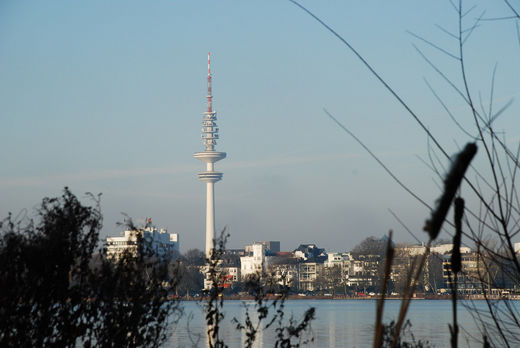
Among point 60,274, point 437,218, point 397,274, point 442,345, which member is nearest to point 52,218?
point 60,274

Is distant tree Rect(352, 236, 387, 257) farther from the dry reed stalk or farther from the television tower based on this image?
the dry reed stalk

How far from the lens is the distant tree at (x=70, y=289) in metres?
7.44

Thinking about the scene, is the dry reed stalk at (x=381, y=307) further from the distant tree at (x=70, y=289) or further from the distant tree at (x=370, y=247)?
the distant tree at (x=370, y=247)

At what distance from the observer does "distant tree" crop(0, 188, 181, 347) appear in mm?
7438

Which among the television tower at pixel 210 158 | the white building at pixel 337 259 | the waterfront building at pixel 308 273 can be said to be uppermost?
the television tower at pixel 210 158

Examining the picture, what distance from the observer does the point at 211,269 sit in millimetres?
9867

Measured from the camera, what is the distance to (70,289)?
8.09 metres

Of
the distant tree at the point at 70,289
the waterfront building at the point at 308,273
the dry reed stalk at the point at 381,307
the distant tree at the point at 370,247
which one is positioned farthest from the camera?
the waterfront building at the point at 308,273

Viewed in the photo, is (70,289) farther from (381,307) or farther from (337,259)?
(337,259)

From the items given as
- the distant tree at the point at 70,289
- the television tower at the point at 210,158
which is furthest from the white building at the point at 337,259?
the distant tree at the point at 70,289

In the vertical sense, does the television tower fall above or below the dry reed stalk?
above

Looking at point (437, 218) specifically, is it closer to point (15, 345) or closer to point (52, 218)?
point (15, 345)

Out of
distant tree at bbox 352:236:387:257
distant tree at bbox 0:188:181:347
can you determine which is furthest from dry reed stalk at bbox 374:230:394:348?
distant tree at bbox 352:236:387:257

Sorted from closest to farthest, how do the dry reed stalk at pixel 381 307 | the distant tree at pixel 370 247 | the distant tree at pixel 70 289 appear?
the dry reed stalk at pixel 381 307 → the distant tree at pixel 70 289 → the distant tree at pixel 370 247
